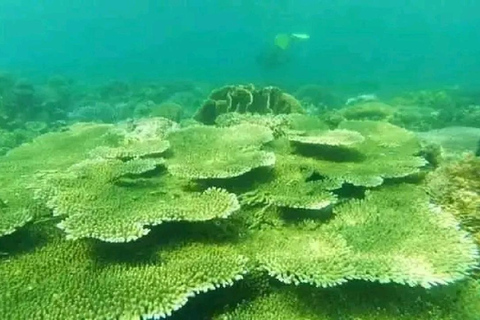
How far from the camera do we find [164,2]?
103m

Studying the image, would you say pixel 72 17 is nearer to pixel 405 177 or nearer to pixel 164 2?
pixel 164 2

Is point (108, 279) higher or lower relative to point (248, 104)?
lower

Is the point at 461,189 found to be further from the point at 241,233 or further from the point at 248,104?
the point at 248,104

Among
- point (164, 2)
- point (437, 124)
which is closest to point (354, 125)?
point (437, 124)

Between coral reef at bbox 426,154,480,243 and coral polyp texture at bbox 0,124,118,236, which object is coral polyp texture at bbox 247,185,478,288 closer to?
coral reef at bbox 426,154,480,243

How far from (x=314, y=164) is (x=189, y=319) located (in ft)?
8.03

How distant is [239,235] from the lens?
4316 mm

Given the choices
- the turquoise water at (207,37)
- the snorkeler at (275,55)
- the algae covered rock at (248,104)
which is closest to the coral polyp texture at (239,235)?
the algae covered rock at (248,104)

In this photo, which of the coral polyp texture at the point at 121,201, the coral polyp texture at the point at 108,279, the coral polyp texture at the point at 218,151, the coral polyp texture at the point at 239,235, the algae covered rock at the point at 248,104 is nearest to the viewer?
the coral polyp texture at the point at 108,279

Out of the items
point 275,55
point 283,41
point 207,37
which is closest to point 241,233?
point 275,55

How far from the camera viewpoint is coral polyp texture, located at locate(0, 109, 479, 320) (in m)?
3.69

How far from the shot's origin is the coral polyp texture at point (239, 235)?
145 inches

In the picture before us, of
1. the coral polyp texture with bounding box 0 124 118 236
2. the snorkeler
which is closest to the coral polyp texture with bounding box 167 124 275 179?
the coral polyp texture with bounding box 0 124 118 236

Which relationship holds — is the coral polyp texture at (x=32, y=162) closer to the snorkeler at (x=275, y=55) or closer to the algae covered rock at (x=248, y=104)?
the algae covered rock at (x=248, y=104)
